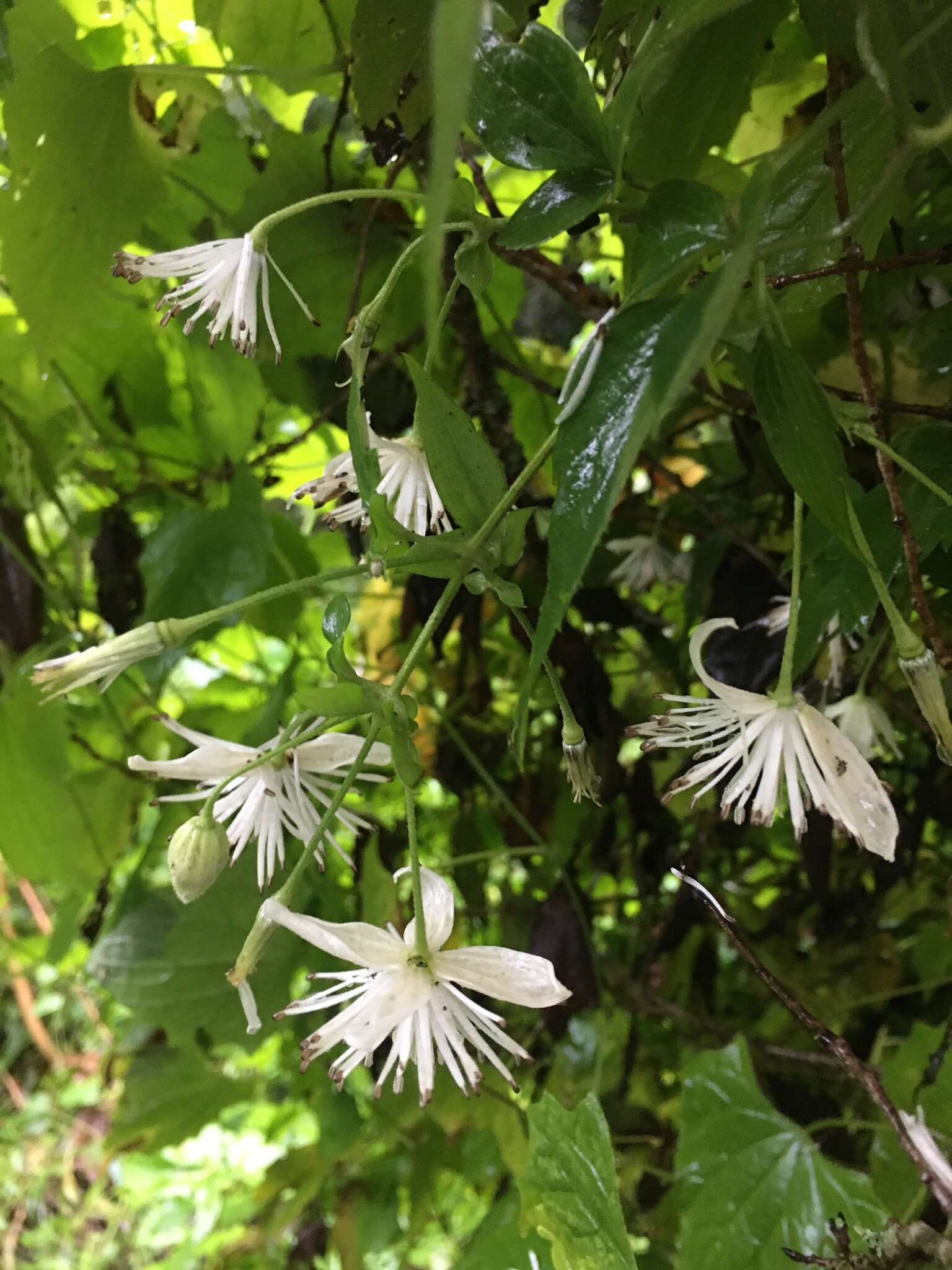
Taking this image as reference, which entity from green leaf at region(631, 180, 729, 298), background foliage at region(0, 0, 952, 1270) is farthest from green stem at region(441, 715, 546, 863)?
green leaf at region(631, 180, 729, 298)

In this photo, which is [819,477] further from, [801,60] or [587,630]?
[587,630]

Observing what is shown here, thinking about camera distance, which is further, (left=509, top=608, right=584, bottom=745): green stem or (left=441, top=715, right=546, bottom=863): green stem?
(left=441, top=715, right=546, bottom=863): green stem

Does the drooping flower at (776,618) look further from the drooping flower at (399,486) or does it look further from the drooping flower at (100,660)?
the drooping flower at (100,660)

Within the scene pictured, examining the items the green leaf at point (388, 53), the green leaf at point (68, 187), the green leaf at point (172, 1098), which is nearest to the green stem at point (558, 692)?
the green leaf at point (388, 53)

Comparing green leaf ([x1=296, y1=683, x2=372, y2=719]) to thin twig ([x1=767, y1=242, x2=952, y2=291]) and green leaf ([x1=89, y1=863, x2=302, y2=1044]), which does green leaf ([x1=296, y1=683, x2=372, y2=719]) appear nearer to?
thin twig ([x1=767, y1=242, x2=952, y2=291])

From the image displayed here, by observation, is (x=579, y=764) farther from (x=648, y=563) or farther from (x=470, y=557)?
(x=648, y=563)
